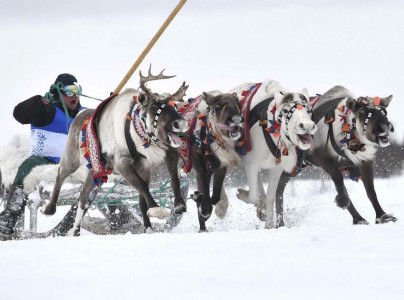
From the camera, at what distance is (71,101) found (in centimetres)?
995

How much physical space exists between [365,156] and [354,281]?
3830 mm

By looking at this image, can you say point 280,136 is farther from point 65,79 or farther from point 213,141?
point 65,79

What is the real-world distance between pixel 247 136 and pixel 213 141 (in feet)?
1.19

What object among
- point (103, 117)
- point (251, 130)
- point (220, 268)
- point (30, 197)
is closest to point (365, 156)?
point (251, 130)

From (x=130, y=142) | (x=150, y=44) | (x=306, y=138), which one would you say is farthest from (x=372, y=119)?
(x=150, y=44)

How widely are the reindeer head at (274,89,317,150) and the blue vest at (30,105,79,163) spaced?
300 centimetres

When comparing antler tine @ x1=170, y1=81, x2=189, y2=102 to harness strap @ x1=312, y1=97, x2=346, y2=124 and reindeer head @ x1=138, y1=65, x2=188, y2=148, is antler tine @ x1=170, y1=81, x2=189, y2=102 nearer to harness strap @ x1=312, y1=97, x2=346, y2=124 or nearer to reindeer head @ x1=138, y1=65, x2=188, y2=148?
reindeer head @ x1=138, y1=65, x2=188, y2=148

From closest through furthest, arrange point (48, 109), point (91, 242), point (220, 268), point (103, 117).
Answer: point (220, 268) < point (91, 242) < point (103, 117) < point (48, 109)

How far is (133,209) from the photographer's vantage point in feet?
37.8

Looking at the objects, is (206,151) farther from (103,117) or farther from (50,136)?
(50,136)

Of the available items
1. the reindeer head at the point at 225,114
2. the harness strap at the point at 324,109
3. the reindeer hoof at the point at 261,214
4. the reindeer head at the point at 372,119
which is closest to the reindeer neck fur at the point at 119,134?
the reindeer head at the point at 225,114

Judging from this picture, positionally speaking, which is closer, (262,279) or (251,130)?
(262,279)

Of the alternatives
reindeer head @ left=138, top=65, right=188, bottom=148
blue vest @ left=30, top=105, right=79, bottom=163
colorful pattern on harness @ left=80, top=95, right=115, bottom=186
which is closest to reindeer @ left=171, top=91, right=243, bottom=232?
reindeer head @ left=138, top=65, right=188, bottom=148

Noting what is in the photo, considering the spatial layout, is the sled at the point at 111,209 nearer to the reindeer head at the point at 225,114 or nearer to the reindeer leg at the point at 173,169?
the reindeer leg at the point at 173,169
